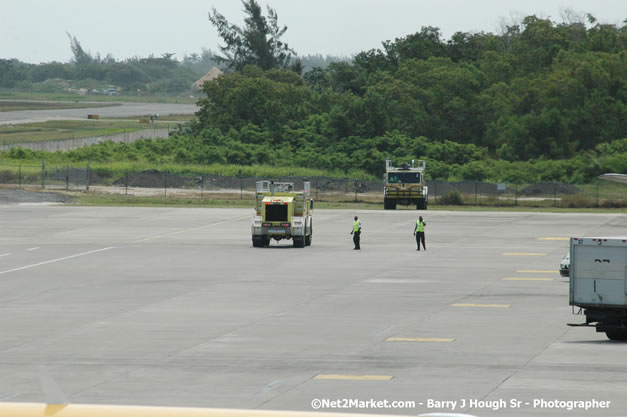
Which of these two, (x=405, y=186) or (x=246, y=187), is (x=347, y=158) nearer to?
(x=246, y=187)

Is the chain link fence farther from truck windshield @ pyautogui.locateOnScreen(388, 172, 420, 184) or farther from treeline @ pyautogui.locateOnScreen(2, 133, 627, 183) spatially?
truck windshield @ pyautogui.locateOnScreen(388, 172, 420, 184)

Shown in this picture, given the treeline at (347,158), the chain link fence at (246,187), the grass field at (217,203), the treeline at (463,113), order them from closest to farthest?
the grass field at (217,203) < the chain link fence at (246,187) < the treeline at (347,158) < the treeline at (463,113)

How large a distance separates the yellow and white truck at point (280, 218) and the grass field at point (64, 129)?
91.7 meters

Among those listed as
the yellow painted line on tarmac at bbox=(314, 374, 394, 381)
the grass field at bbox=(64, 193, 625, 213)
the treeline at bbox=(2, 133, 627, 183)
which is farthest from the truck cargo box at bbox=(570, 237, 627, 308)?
the treeline at bbox=(2, 133, 627, 183)

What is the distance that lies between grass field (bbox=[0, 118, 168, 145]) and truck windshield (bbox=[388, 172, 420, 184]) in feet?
239

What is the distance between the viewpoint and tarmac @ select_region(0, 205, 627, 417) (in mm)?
19172

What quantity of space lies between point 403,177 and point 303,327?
178 ft

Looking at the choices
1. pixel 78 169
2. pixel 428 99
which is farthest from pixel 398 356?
pixel 428 99

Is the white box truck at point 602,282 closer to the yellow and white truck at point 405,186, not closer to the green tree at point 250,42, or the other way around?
the yellow and white truck at point 405,186

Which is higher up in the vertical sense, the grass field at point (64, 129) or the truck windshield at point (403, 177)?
the grass field at point (64, 129)

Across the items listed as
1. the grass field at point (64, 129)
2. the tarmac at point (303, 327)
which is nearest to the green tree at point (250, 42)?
the grass field at point (64, 129)

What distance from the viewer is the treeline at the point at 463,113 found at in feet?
384

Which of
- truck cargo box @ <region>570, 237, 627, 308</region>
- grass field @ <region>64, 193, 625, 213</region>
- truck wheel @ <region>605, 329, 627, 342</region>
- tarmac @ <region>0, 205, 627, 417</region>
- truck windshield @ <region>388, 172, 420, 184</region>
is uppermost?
truck windshield @ <region>388, 172, 420, 184</region>

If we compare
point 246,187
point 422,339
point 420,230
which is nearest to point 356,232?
point 420,230
